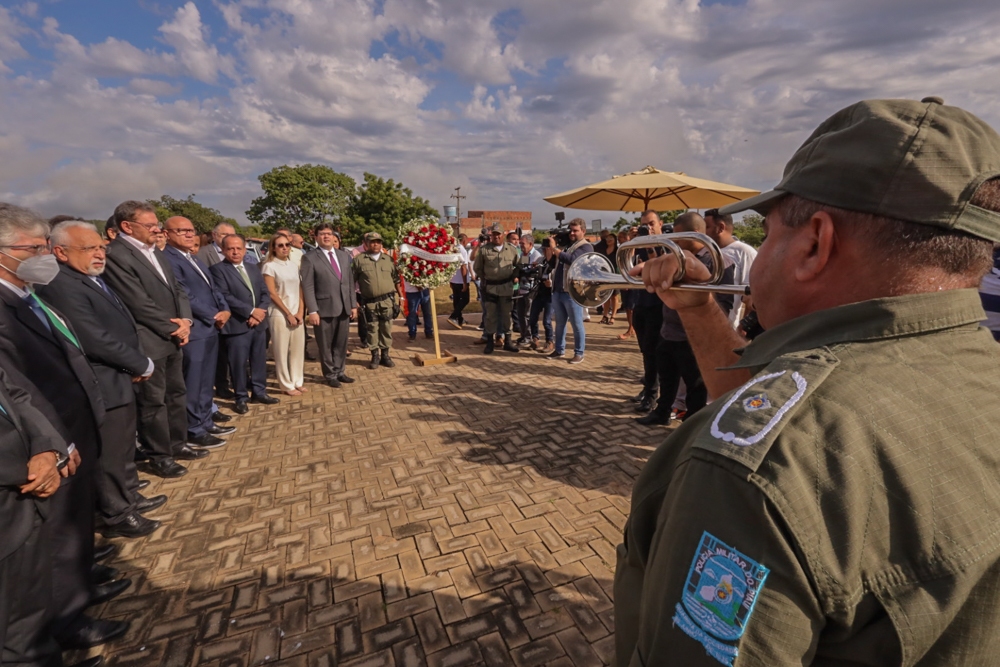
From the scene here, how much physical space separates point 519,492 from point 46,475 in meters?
3.00

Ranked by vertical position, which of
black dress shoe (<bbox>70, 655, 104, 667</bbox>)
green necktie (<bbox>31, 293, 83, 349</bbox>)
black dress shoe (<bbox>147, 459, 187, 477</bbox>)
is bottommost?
black dress shoe (<bbox>70, 655, 104, 667</bbox>)

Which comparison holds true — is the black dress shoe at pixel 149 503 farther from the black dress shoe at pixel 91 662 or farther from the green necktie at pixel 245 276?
the green necktie at pixel 245 276

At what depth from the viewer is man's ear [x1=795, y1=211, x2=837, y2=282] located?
3.17 ft

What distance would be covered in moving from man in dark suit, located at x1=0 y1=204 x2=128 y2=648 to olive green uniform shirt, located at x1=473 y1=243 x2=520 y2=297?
21.3 feet

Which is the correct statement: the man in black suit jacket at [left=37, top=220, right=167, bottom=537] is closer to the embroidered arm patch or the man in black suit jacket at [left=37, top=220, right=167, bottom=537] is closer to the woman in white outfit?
the woman in white outfit

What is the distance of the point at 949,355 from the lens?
0.89 meters

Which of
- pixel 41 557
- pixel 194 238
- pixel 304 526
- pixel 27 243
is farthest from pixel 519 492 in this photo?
pixel 194 238

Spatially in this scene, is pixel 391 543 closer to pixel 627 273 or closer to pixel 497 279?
pixel 627 273

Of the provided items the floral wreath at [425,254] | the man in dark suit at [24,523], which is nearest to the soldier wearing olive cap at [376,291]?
the floral wreath at [425,254]

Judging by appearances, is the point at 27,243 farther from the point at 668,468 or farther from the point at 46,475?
the point at 668,468

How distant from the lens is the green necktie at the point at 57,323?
274 centimetres

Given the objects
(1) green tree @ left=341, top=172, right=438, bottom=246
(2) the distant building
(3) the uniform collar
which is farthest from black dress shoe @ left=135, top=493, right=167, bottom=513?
(2) the distant building

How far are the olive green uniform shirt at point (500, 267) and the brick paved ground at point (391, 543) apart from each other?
330 cm

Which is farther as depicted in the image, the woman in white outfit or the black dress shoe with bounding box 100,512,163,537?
the woman in white outfit
